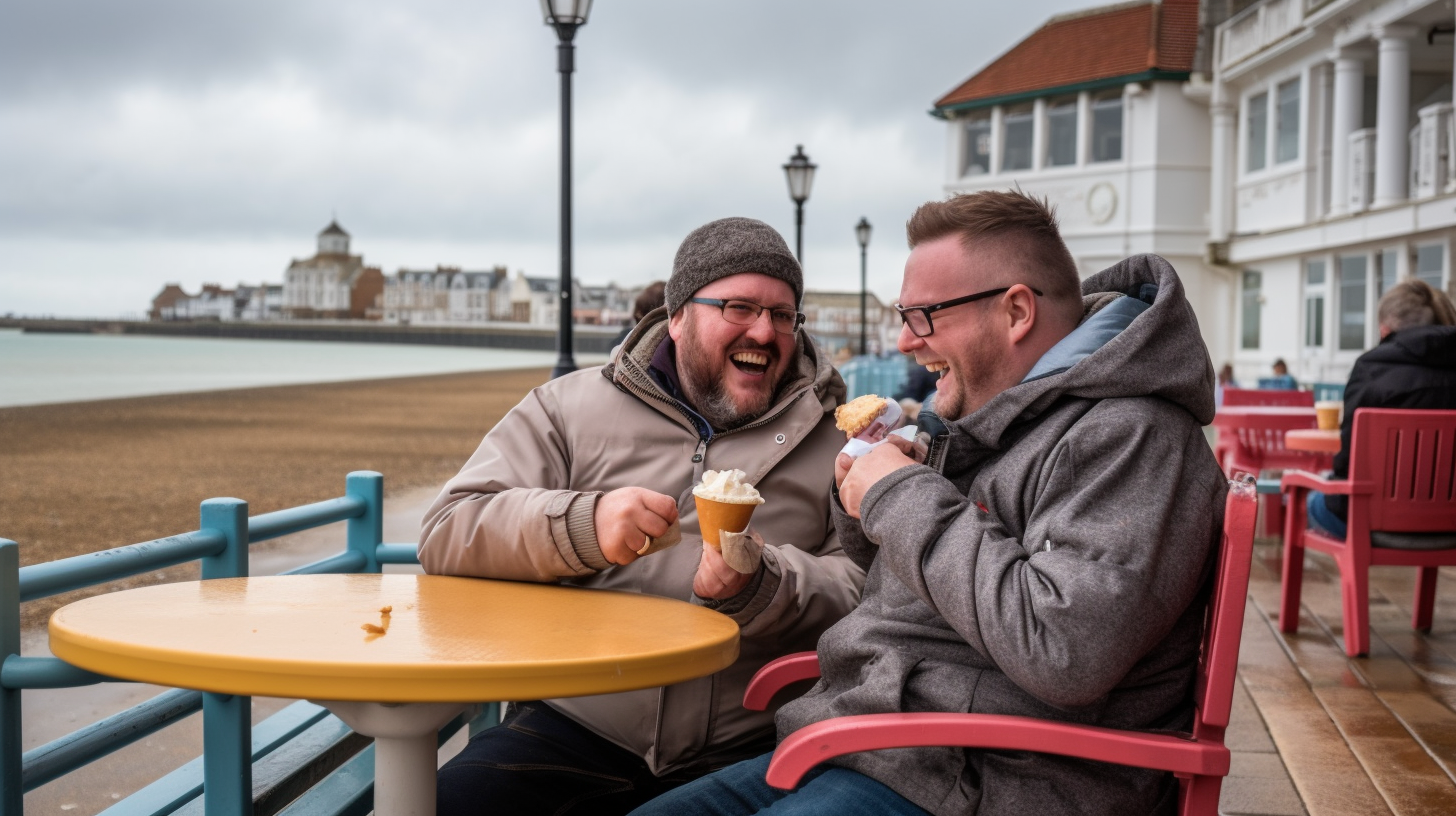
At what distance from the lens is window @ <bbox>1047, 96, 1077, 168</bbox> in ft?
96.8

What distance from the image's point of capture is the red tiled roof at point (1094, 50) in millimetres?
28156

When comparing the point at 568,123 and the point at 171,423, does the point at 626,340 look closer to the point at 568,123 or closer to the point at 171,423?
the point at 568,123

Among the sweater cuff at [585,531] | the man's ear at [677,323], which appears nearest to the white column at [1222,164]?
the man's ear at [677,323]

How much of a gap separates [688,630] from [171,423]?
33.4 meters

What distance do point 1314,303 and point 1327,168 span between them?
2.59 m

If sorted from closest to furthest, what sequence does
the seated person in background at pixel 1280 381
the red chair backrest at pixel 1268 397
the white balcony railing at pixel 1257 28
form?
the red chair backrest at pixel 1268 397 → the seated person in background at pixel 1280 381 → the white balcony railing at pixel 1257 28

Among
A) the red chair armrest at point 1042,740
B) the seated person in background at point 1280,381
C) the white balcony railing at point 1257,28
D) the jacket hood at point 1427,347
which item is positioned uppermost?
the white balcony railing at point 1257,28

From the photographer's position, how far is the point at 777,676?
2564 millimetres

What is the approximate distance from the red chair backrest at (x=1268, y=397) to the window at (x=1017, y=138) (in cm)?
2022

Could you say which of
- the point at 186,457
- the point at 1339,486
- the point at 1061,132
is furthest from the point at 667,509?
the point at 1061,132

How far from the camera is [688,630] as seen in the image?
2049 millimetres

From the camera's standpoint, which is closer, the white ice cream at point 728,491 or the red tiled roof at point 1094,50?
the white ice cream at point 728,491

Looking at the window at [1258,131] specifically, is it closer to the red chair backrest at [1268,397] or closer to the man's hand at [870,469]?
the red chair backrest at [1268,397]

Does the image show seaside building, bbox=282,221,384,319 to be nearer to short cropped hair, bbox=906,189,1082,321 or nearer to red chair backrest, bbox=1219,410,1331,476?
red chair backrest, bbox=1219,410,1331,476
